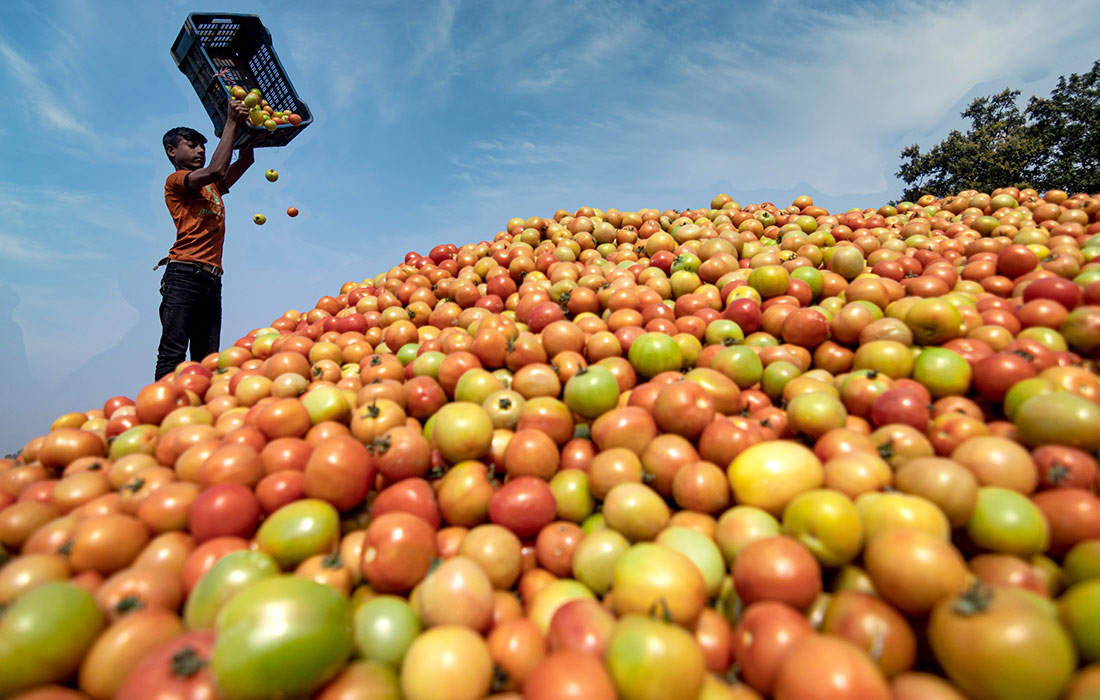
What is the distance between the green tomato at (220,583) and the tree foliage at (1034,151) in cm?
4602

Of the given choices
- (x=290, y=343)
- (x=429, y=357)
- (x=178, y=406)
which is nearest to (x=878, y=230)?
(x=429, y=357)

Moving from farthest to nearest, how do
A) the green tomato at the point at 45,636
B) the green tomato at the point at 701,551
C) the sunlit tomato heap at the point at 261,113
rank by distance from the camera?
the sunlit tomato heap at the point at 261,113 → the green tomato at the point at 701,551 → the green tomato at the point at 45,636

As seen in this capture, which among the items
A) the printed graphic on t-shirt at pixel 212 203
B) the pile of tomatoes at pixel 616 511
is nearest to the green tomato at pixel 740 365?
the pile of tomatoes at pixel 616 511

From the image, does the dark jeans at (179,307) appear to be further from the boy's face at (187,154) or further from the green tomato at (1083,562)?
the green tomato at (1083,562)

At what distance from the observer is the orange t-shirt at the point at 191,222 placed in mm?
8361

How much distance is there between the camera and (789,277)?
6250 millimetres

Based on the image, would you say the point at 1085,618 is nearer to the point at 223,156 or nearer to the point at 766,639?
the point at 766,639

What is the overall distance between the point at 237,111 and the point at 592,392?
28.9 feet

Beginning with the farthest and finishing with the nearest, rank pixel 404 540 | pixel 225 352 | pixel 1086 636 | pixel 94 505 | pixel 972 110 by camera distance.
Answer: pixel 972 110 → pixel 225 352 → pixel 94 505 → pixel 404 540 → pixel 1086 636

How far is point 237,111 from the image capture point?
8562 millimetres

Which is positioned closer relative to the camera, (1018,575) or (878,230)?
(1018,575)

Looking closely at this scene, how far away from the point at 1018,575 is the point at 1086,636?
0.38 m

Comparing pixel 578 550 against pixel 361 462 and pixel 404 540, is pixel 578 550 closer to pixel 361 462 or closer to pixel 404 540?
pixel 404 540

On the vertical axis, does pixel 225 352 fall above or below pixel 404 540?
above
